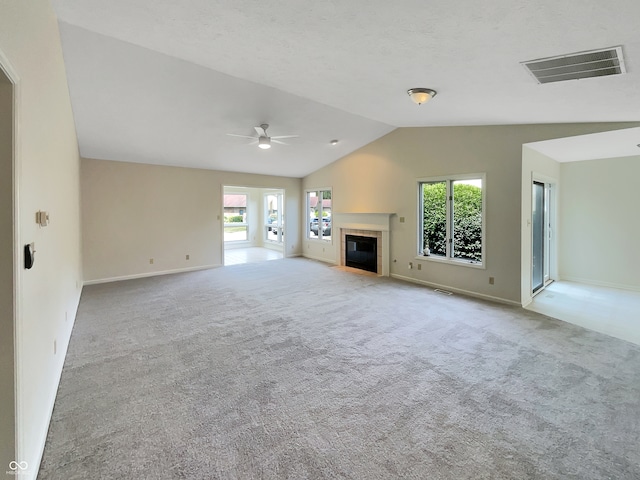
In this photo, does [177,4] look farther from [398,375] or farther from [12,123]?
[398,375]

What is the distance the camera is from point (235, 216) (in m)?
11.8

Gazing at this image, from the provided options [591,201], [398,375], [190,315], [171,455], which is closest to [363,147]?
[591,201]

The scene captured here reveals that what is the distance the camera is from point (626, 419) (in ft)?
6.80

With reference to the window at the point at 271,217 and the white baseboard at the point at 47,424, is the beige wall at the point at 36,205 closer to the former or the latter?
the white baseboard at the point at 47,424

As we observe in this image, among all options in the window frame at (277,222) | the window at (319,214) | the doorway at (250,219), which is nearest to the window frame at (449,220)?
the window at (319,214)

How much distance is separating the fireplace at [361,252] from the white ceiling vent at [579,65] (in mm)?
4579

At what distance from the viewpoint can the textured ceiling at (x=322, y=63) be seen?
1.98 meters

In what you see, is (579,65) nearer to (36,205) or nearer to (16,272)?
(16,272)

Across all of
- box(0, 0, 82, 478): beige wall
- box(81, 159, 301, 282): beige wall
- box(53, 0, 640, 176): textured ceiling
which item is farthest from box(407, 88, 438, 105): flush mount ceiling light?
box(81, 159, 301, 282): beige wall

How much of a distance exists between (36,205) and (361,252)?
20.1ft

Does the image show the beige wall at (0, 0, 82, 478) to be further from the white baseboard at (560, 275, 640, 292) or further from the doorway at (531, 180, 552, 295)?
the white baseboard at (560, 275, 640, 292)

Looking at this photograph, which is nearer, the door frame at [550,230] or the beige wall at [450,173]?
the beige wall at [450,173]

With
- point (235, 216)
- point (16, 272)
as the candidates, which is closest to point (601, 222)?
point (16, 272)

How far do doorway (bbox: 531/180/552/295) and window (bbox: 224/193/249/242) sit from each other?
9290 mm
